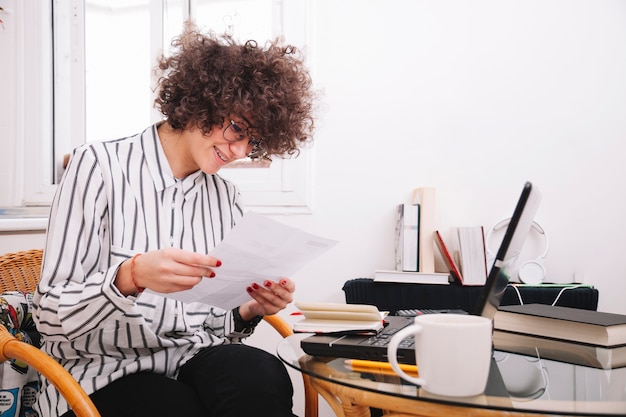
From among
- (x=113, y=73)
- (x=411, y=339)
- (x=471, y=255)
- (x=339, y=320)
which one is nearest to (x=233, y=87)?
(x=339, y=320)

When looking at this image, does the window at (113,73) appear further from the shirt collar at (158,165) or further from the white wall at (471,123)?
the shirt collar at (158,165)

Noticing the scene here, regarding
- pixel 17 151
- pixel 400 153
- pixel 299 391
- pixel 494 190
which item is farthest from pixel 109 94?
pixel 494 190

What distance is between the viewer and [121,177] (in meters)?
1.23

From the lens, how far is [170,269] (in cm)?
97

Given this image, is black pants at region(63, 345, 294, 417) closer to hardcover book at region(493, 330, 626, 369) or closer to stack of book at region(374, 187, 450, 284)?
hardcover book at region(493, 330, 626, 369)

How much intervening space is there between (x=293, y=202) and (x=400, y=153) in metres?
0.46

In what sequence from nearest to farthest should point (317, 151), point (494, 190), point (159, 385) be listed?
point (159, 385)
point (494, 190)
point (317, 151)

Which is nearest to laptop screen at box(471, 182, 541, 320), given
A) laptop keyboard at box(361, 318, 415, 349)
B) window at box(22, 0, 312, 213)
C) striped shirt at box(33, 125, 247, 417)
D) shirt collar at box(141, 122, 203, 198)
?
laptop keyboard at box(361, 318, 415, 349)

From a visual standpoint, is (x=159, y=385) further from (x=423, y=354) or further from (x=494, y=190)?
(x=494, y=190)

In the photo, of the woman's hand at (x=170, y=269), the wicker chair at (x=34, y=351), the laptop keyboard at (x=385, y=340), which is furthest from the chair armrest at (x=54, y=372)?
the laptop keyboard at (x=385, y=340)

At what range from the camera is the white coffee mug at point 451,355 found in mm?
700

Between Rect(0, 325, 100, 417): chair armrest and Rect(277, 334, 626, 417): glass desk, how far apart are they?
35cm

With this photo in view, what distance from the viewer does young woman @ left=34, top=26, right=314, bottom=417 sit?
107cm

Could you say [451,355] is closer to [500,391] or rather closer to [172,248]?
[500,391]
